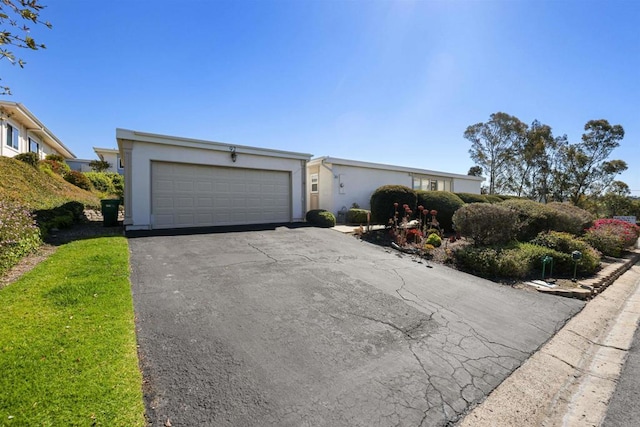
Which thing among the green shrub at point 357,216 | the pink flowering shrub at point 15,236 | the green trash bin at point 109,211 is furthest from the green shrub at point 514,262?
the green trash bin at point 109,211

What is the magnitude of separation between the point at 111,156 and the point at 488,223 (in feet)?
112

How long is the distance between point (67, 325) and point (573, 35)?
13787mm

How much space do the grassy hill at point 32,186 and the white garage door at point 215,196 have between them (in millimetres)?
4311

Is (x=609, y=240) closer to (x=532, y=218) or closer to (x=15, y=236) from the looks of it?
(x=532, y=218)

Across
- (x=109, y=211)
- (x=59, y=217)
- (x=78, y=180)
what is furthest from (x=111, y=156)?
(x=59, y=217)

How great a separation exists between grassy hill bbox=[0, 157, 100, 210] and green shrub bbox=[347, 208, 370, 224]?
12.1m

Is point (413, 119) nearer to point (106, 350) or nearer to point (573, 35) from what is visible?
point (573, 35)

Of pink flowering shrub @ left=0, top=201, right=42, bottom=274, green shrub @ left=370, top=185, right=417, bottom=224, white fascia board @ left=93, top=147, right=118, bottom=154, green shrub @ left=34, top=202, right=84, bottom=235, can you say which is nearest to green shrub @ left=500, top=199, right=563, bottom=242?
green shrub @ left=370, top=185, right=417, bottom=224

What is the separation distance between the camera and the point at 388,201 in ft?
35.9

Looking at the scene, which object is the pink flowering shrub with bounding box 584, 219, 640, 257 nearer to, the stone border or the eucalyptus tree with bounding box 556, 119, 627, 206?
the stone border

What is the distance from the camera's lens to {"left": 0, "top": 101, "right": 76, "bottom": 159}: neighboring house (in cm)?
1523

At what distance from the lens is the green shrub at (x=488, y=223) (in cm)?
774

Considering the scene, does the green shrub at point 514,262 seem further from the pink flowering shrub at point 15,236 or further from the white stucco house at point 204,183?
the pink flowering shrub at point 15,236

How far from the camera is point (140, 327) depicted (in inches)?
127
